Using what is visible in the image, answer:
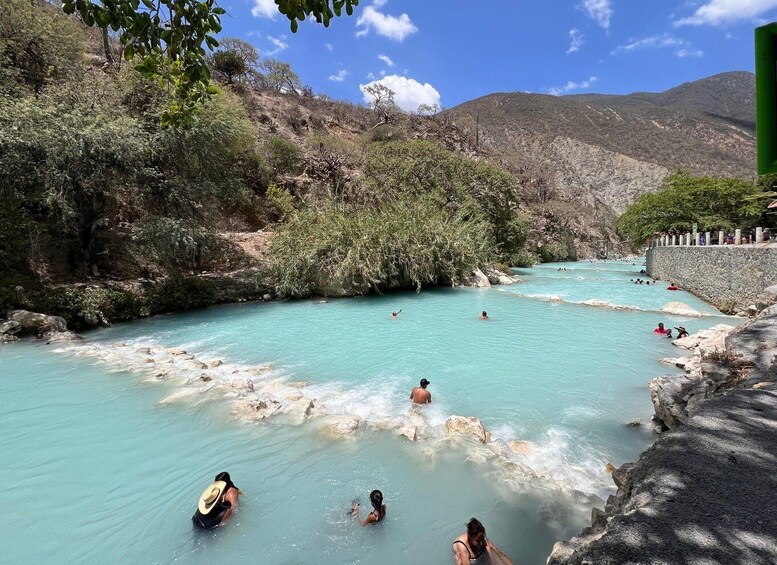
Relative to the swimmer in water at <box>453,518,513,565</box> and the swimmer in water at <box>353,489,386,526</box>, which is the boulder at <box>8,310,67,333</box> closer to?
the swimmer in water at <box>353,489,386,526</box>

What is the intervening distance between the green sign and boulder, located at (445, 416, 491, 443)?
4.86 meters

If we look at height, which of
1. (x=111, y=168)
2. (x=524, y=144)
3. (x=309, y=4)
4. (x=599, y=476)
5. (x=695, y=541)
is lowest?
(x=599, y=476)

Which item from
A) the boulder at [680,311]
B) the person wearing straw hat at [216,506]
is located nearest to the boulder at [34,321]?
the person wearing straw hat at [216,506]

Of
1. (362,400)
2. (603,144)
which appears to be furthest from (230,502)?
(603,144)

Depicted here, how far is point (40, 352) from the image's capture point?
1025cm

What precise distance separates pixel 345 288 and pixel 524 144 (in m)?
85.1

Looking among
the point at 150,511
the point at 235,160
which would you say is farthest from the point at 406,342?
the point at 235,160

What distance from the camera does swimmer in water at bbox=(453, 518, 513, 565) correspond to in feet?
11.3

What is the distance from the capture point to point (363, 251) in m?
18.6

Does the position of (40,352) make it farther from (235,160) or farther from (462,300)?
(235,160)

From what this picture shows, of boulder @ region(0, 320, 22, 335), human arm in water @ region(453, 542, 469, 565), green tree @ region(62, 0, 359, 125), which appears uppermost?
green tree @ region(62, 0, 359, 125)

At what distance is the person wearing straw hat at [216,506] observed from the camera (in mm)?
3992

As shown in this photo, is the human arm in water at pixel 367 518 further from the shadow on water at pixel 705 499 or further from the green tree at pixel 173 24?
the green tree at pixel 173 24

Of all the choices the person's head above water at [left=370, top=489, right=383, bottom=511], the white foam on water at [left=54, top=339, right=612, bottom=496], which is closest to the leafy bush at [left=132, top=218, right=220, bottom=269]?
the white foam on water at [left=54, top=339, right=612, bottom=496]
